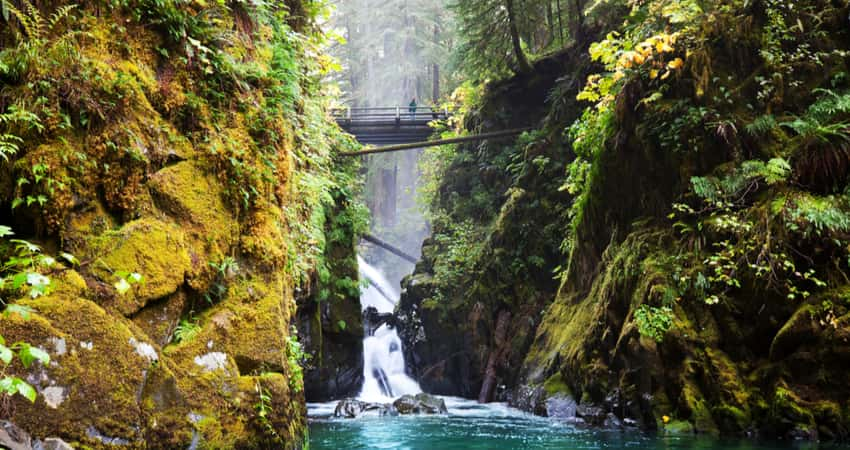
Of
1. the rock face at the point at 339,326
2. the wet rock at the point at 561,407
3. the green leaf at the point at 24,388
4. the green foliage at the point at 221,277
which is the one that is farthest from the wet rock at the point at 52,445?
the rock face at the point at 339,326

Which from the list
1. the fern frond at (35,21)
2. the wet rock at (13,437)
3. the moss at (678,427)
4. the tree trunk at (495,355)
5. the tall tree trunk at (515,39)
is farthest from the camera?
the tall tree trunk at (515,39)

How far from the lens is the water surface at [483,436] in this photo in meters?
6.45

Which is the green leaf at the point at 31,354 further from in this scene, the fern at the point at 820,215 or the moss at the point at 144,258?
the fern at the point at 820,215

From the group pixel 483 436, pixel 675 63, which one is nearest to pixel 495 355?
pixel 483 436

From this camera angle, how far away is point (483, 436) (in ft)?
25.9

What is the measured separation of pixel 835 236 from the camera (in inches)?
261

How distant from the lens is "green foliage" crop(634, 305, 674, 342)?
739cm

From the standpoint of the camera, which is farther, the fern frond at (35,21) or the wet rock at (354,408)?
the wet rock at (354,408)

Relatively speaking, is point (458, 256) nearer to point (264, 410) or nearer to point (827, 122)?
point (827, 122)

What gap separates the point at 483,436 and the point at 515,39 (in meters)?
10.9

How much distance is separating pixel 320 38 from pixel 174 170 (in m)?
4.92

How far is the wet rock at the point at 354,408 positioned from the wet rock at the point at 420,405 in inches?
13.3

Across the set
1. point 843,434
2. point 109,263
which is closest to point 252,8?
point 109,263

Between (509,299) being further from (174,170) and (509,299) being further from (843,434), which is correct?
(174,170)
